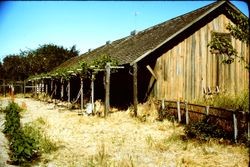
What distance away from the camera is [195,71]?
17969 mm

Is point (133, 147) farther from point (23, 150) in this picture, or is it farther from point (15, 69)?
point (15, 69)

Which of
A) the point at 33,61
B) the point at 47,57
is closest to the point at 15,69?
the point at 33,61

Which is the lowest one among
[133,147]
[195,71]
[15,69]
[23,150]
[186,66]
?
[133,147]

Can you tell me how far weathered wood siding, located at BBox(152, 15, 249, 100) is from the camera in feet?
57.0

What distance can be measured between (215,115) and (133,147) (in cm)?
317

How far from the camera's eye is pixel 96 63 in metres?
17.9

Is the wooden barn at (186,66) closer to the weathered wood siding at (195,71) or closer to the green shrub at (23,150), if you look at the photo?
the weathered wood siding at (195,71)

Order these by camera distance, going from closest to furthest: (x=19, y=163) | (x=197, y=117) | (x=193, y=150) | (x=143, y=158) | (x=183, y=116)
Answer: (x=19, y=163), (x=143, y=158), (x=193, y=150), (x=197, y=117), (x=183, y=116)

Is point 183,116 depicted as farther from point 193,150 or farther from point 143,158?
point 143,158

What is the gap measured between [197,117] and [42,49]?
46154 millimetres

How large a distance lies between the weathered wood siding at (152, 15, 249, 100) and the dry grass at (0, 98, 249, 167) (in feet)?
11.9

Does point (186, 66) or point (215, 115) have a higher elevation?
point (186, 66)

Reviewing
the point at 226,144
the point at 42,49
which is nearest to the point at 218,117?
the point at 226,144

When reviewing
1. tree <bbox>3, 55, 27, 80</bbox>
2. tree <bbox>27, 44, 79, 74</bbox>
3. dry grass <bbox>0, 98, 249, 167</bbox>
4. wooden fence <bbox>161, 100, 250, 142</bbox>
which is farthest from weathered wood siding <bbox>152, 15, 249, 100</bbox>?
tree <bbox>3, 55, 27, 80</bbox>
